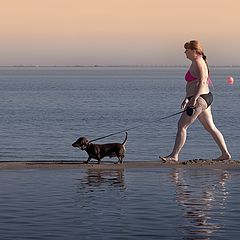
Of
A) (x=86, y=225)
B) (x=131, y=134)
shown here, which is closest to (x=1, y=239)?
(x=86, y=225)

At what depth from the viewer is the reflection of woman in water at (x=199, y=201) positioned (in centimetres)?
907

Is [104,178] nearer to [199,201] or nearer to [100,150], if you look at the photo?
[100,150]

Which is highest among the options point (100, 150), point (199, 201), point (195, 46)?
point (195, 46)

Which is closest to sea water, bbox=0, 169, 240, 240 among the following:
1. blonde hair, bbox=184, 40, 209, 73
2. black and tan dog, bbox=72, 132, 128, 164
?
black and tan dog, bbox=72, 132, 128, 164

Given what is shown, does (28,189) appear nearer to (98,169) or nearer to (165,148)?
(98,169)

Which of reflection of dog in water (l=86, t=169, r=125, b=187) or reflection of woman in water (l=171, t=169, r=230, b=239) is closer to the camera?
reflection of woman in water (l=171, t=169, r=230, b=239)

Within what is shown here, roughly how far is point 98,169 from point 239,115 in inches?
939

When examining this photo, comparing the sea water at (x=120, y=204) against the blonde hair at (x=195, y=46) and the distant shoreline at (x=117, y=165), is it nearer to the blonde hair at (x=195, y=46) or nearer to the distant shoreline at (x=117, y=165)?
the distant shoreline at (x=117, y=165)

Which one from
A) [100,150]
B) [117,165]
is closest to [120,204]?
[117,165]

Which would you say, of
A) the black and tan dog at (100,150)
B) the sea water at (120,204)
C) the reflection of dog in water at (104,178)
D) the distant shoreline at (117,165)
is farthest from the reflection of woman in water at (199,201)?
the black and tan dog at (100,150)

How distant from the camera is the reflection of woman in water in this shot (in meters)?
9.07

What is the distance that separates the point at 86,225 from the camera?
9.17 meters

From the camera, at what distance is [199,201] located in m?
10.8

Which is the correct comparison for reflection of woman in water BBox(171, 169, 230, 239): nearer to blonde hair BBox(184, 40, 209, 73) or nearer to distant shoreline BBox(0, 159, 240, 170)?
distant shoreline BBox(0, 159, 240, 170)
